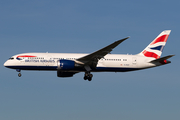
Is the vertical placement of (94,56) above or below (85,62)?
above

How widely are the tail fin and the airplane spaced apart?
306mm

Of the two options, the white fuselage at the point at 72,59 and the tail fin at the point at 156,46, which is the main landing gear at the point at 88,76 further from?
the tail fin at the point at 156,46

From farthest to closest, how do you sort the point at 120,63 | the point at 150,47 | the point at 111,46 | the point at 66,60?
1. the point at 150,47
2. the point at 120,63
3. the point at 66,60
4. the point at 111,46

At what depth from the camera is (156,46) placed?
50.8 m

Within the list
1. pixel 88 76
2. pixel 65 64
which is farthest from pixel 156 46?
pixel 65 64

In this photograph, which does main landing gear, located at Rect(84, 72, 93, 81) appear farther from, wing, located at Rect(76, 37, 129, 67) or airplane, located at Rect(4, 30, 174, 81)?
wing, located at Rect(76, 37, 129, 67)

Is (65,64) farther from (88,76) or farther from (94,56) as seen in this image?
(88,76)

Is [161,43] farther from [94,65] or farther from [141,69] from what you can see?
[94,65]

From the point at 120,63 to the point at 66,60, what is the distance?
818 cm

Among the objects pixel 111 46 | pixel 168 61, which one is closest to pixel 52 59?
pixel 111 46

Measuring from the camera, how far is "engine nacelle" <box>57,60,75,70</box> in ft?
142

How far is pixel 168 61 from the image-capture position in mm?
47312

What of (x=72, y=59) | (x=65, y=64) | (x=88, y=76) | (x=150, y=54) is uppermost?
(x=150, y=54)

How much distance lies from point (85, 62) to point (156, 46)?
41.9ft
